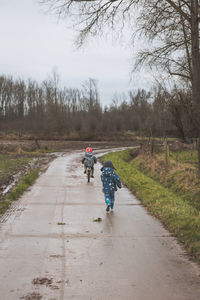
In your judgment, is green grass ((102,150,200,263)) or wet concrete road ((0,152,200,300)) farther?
green grass ((102,150,200,263))

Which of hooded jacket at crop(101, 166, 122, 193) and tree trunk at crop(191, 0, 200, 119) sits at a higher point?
tree trunk at crop(191, 0, 200, 119)

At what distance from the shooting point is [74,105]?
296 ft

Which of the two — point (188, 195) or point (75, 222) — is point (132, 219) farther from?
point (188, 195)

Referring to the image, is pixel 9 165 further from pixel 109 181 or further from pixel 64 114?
pixel 64 114

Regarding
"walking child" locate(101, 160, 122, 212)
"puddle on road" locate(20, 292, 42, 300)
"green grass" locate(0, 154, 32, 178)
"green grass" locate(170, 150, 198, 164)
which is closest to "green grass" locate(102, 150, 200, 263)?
"walking child" locate(101, 160, 122, 212)

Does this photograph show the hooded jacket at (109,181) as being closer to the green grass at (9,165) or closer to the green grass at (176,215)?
the green grass at (176,215)

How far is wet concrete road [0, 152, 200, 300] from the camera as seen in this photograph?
4.46m

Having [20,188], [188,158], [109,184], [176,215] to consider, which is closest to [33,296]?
[176,215]

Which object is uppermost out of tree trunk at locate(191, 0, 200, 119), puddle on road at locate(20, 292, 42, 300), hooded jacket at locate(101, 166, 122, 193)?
tree trunk at locate(191, 0, 200, 119)

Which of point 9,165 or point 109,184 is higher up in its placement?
point 109,184

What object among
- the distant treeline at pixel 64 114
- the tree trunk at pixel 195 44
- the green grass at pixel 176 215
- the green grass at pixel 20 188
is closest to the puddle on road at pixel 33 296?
the green grass at pixel 176 215

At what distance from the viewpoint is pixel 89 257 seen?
5.75 meters

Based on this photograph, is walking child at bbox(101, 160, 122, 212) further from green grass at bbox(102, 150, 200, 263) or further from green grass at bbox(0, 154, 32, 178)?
green grass at bbox(0, 154, 32, 178)

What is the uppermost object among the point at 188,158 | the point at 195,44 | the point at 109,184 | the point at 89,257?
the point at 195,44
